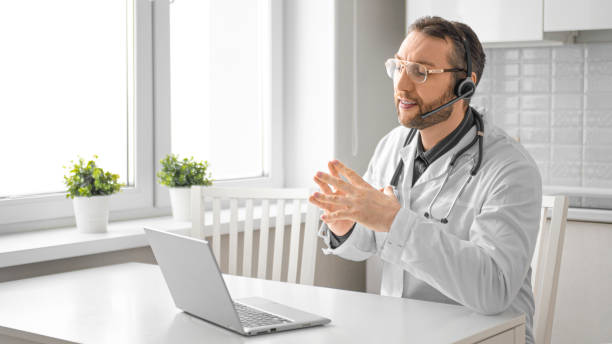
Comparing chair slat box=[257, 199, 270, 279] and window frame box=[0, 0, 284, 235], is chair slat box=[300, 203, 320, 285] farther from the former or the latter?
window frame box=[0, 0, 284, 235]

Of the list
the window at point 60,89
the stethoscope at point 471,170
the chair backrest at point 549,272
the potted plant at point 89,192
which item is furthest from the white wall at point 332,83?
the chair backrest at point 549,272

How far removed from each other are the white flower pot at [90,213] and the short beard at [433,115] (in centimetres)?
97

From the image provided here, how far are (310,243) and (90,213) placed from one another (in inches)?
25.7

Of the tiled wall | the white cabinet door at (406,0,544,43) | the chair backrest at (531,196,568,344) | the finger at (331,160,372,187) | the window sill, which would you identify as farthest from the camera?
the tiled wall

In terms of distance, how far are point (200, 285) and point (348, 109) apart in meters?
1.86

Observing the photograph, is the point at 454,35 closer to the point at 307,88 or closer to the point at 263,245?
the point at 263,245

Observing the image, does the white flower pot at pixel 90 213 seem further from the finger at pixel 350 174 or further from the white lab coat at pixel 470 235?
the finger at pixel 350 174

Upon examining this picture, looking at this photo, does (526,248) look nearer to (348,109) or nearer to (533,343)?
(533,343)

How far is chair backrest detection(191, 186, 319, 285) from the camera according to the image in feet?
6.97

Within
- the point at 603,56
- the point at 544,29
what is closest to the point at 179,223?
the point at 544,29

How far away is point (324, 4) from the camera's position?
3.10m

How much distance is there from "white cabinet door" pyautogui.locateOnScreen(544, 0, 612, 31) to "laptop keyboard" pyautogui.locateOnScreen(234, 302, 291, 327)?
1894 mm

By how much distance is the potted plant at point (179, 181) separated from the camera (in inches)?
98.1

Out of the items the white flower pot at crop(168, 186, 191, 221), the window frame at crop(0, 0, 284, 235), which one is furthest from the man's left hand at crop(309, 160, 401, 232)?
the window frame at crop(0, 0, 284, 235)
